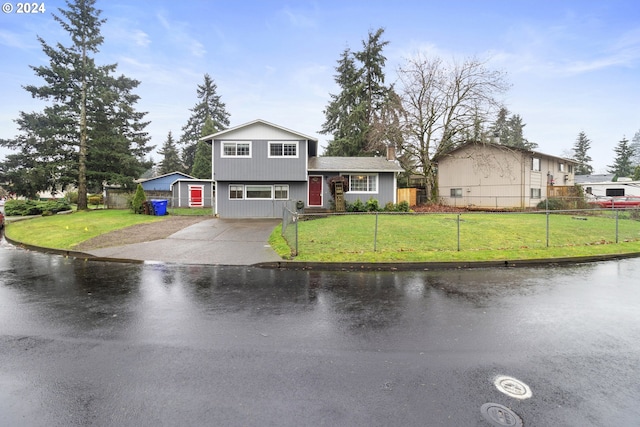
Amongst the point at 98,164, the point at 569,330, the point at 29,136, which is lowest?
the point at 569,330

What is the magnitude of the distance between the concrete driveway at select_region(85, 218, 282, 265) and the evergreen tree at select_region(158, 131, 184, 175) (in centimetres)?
4617

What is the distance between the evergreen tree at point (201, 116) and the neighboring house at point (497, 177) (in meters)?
39.9

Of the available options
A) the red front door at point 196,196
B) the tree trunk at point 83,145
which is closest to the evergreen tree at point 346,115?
the red front door at point 196,196

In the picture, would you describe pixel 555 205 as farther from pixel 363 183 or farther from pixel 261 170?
pixel 261 170

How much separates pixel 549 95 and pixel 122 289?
114ft

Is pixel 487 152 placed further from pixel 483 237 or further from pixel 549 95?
pixel 483 237

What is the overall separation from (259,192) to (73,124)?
62.6 ft

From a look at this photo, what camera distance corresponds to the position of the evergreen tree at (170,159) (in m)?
54.8

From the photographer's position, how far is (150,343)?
152 inches

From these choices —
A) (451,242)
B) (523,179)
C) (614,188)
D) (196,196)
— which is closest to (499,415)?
(451,242)

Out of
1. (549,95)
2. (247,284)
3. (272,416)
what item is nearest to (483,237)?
(247,284)

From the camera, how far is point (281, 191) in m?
22.8

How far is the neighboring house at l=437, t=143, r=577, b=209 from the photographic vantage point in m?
27.0

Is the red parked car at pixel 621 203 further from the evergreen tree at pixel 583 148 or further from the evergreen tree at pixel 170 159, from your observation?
the evergreen tree at pixel 583 148
